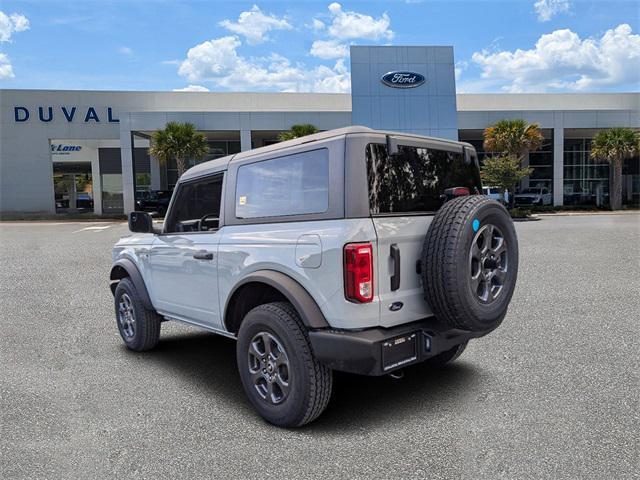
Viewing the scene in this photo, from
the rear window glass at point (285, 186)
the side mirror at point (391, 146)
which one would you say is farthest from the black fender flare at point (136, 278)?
Result: the side mirror at point (391, 146)

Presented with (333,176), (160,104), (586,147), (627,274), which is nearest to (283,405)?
(333,176)

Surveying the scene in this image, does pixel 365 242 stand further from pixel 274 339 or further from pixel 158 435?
pixel 158 435

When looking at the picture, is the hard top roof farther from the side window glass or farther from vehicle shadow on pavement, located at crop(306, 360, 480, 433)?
vehicle shadow on pavement, located at crop(306, 360, 480, 433)

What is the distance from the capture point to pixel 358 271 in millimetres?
3018

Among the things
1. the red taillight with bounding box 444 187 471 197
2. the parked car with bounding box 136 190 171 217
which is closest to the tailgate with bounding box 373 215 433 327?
the red taillight with bounding box 444 187 471 197

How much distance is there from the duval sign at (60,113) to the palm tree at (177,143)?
26.3 ft

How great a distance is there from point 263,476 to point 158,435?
929 mm

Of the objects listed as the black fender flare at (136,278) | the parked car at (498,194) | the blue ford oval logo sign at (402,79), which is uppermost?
the blue ford oval logo sign at (402,79)

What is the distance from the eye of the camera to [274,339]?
3.39 m

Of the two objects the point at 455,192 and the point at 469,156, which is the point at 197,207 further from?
the point at 469,156

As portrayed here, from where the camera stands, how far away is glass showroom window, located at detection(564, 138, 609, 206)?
3931 centimetres

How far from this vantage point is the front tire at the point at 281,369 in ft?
10.5

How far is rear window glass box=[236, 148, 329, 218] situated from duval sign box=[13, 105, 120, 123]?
35744 millimetres

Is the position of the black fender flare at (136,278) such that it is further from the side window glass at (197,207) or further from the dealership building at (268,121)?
the dealership building at (268,121)
